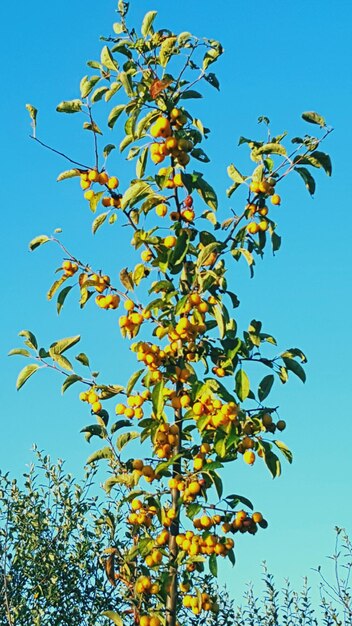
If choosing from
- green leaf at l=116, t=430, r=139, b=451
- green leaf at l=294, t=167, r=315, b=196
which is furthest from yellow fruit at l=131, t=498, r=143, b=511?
green leaf at l=294, t=167, r=315, b=196

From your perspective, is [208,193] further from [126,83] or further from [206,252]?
[126,83]

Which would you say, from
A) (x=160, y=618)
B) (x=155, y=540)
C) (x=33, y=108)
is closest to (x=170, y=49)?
(x=33, y=108)

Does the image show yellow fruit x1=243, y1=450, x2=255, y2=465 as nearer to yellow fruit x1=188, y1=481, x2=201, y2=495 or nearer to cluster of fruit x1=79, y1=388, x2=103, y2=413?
yellow fruit x1=188, y1=481, x2=201, y2=495

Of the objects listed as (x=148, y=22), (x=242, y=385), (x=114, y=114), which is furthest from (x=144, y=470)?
(x=148, y=22)

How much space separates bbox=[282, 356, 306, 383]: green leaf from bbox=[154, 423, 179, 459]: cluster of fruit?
2.17 feet

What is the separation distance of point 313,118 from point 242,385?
1.53 metres

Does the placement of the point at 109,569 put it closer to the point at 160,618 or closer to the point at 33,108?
the point at 160,618

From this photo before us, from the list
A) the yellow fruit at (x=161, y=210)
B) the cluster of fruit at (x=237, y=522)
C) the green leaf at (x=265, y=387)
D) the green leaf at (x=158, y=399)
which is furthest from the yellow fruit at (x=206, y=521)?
the yellow fruit at (x=161, y=210)

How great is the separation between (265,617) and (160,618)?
11.5ft

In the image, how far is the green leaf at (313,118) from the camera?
4.68 m

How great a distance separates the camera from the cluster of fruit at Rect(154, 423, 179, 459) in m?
4.45

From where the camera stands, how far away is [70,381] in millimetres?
4625

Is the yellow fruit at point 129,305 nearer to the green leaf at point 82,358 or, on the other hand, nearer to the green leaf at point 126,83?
the green leaf at point 82,358

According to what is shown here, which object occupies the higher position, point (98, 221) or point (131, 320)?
point (98, 221)
